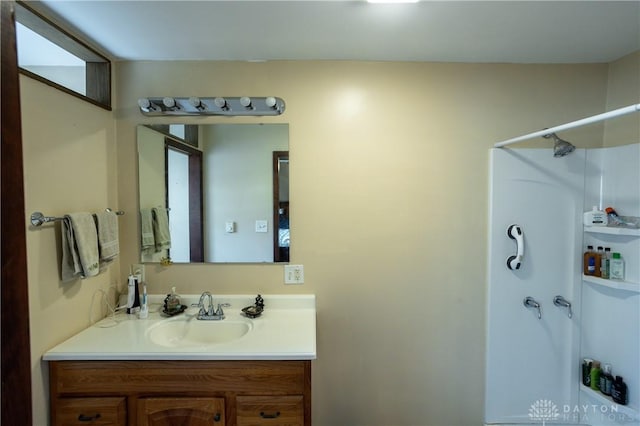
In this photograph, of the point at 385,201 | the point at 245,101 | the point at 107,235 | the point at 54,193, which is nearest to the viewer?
the point at 54,193

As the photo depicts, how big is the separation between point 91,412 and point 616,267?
9.35 ft

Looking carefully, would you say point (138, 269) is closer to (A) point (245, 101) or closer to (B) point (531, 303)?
(A) point (245, 101)

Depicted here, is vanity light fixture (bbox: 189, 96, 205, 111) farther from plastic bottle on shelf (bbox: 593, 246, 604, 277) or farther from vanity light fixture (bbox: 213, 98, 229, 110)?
plastic bottle on shelf (bbox: 593, 246, 604, 277)

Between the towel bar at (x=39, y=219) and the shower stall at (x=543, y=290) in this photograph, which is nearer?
the towel bar at (x=39, y=219)

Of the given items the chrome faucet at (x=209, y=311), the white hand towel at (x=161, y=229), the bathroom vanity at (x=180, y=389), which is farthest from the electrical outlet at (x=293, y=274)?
the white hand towel at (x=161, y=229)

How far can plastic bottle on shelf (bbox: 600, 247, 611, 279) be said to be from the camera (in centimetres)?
168

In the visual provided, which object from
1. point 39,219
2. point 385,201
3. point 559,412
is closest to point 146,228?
point 39,219

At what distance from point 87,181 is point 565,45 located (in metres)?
2.75

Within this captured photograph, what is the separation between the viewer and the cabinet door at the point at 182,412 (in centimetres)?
128

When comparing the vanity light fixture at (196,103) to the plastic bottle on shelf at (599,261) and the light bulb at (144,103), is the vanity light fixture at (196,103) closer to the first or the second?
the light bulb at (144,103)

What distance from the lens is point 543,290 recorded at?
179cm

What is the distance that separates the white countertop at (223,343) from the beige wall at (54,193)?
4.0 inches

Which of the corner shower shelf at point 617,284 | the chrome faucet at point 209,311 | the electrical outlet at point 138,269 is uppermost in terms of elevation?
the electrical outlet at point 138,269

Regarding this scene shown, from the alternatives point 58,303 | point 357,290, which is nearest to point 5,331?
point 58,303
